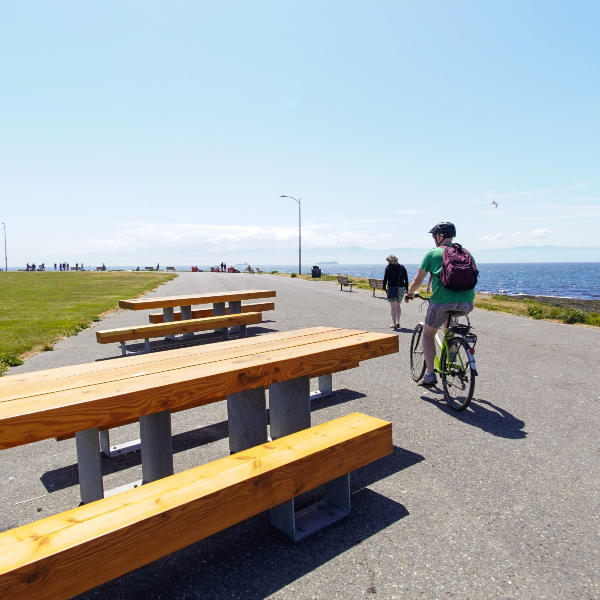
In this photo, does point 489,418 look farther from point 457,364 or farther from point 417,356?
point 417,356

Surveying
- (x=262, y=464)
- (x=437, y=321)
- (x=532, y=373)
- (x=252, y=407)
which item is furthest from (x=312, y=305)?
(x=262, y=464)

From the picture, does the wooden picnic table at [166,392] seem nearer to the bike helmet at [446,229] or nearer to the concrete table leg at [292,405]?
the concrete table leg at [292,405]

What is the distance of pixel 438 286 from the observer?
16.4 feet

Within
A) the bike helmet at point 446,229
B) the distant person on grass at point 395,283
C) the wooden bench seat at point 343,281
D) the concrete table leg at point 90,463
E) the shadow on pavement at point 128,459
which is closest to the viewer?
the concrete table leg at point 90,463

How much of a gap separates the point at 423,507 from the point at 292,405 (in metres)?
1.35

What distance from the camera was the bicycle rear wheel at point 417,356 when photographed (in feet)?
19.3

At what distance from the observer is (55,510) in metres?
3.15

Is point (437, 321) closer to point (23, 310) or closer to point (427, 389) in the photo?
point (427, 389)

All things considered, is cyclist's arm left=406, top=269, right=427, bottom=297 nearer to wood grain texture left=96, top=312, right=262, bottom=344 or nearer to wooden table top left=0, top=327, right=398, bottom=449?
wooden table top left=0, top=327, right=398, bottom=449

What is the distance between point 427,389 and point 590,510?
2810mm

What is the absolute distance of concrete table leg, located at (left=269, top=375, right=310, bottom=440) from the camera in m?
3.94

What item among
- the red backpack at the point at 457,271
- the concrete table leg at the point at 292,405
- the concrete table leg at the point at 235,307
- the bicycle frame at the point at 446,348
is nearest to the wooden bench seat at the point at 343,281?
the concrete table leg at the point at 235,307

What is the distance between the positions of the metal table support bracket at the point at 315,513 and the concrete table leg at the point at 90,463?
1.23 m

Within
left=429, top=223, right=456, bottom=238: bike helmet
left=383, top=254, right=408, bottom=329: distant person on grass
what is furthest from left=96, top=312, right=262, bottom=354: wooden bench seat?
left=429, top=223, right=456, bottom=238: bike helmet
